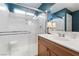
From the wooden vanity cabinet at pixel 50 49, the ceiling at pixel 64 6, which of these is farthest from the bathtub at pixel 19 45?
the ceiling at pixel 64 6

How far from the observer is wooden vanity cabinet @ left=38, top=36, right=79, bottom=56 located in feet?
3.95

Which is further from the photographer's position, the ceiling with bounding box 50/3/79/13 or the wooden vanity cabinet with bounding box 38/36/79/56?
the ceiling with bounding box 50/3/79/13

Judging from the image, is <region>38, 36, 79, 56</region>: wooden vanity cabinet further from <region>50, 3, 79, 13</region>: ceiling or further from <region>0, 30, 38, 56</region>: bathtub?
<region>50, 3, 79, 13</region>: ceiling

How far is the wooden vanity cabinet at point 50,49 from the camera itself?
3.95 feet

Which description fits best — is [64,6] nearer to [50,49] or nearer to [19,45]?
[50,49]

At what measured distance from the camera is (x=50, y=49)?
4.70 ft

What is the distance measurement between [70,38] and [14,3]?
85cm

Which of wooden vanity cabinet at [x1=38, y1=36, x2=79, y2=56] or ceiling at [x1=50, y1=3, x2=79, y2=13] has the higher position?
ceiling at [x1=50, y1=3, x2=79, y2=13]

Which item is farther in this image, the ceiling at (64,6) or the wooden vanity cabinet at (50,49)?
the ceiling at (64,6)

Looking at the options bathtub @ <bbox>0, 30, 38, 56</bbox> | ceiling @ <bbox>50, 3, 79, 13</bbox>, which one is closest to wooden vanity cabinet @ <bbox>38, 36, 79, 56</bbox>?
bathtub @ <bbox>0, 30, 38, 56</bbox>

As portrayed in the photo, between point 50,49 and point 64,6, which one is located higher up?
point 64,6

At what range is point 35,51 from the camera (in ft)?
4.89

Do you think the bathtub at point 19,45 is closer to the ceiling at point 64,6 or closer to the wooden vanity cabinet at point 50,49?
the wooden vanity cabinet at point 50,49

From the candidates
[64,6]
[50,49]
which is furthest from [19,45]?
[64,6]
